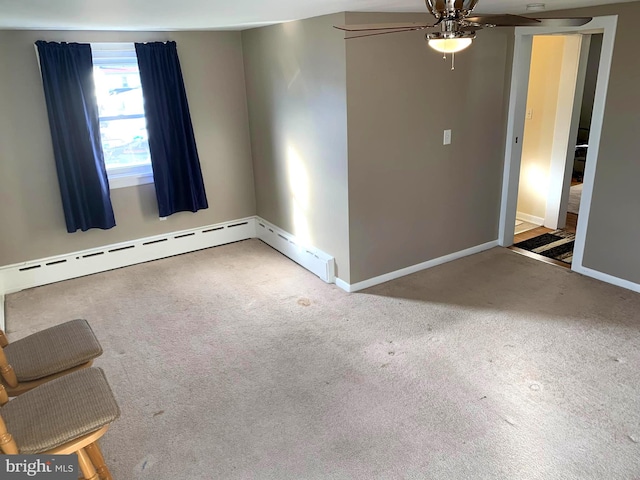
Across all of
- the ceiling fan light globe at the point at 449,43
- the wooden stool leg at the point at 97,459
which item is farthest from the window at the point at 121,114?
the ceiling fan light globe at the point at 449,43

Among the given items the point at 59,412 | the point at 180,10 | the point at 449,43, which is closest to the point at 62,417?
the point at 59,412

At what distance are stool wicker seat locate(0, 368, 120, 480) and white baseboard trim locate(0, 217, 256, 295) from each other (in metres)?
2.61

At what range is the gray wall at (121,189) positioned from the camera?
387 cm

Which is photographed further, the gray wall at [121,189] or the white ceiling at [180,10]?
the gray wall at [121,189]

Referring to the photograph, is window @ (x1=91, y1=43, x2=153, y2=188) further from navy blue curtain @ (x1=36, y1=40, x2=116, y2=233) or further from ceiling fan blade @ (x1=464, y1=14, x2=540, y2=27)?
ceiling fan blade @ (x1=464, y1=14, x2=540, y2=27)

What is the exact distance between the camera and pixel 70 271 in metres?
4.38

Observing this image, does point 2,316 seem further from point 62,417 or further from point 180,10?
point 180,10

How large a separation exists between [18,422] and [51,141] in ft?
9.79

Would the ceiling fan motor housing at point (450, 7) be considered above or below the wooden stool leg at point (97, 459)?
above

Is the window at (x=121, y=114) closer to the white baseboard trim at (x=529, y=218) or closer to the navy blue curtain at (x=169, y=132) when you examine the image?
the navy blue curtain at (x=169, y=132)

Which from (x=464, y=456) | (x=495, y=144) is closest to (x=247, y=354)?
(x=464, y=456)

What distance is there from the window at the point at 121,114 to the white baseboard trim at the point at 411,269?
2208 millimetres

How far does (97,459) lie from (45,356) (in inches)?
19.8

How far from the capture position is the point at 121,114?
4.35 m
